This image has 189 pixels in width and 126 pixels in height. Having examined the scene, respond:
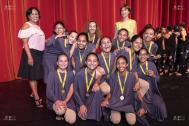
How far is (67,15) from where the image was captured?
193 inches

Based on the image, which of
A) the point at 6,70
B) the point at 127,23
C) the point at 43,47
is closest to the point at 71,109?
the point at 43,47

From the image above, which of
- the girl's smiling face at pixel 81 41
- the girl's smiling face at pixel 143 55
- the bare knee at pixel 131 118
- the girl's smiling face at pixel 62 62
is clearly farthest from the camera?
the girl's smiling face at pixel 81 41

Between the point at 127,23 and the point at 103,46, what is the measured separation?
1026mm

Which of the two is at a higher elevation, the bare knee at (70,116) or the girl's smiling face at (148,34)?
the girl's smiling face at (148,34)

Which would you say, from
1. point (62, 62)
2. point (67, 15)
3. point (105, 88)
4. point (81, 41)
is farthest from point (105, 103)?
point (67, 15)

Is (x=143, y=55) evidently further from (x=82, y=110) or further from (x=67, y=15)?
(x=67, y=15)

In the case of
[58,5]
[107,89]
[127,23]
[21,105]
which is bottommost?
[21,105]

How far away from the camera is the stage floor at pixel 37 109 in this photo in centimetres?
285

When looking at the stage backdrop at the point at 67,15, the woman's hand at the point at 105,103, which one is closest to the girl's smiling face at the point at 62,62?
the woman's hand at the point at 105,103

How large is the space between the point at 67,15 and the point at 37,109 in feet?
6.99

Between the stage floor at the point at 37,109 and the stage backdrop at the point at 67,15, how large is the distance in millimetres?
485

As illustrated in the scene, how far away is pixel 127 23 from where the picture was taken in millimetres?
4035

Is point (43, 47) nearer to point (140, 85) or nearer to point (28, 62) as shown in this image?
point (28, 62)

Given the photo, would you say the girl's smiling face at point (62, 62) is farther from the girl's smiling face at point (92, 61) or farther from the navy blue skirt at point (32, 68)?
the navy blue skirt at point (32, 68)
